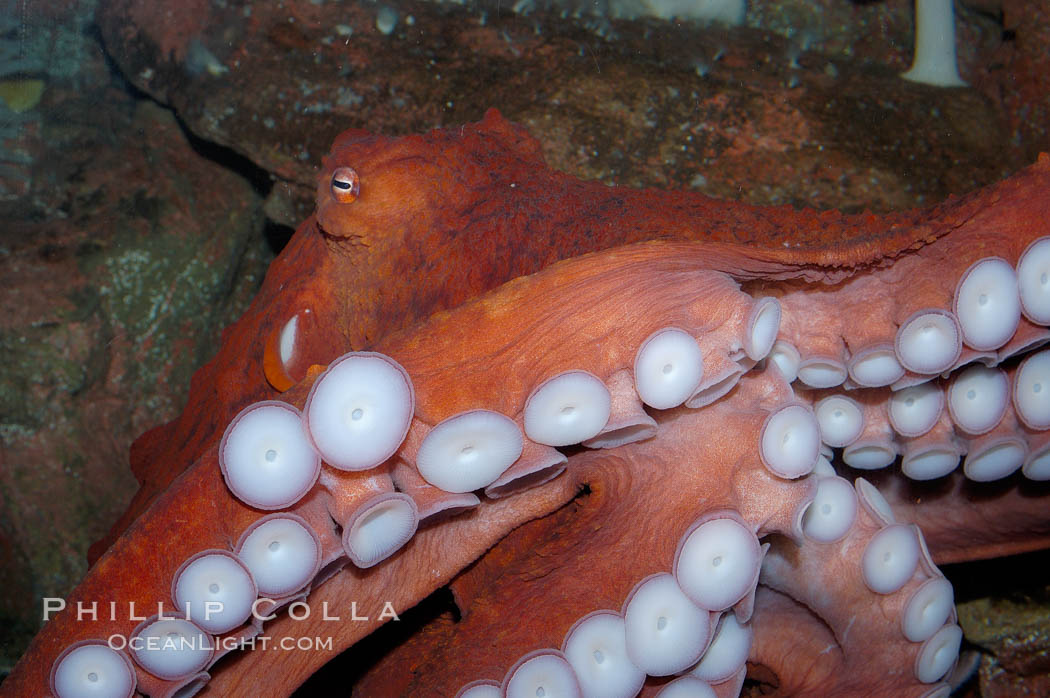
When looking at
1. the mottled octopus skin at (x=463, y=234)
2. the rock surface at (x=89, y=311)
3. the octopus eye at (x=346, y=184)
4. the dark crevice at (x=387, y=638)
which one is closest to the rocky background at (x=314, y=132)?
the rock surface at (x=89, y=311)

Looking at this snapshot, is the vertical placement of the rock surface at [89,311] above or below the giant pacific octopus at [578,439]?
below

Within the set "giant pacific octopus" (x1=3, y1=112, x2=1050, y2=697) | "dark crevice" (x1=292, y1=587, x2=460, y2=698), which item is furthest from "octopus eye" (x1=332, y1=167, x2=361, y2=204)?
"dark crevice" (x1=292, y1=587, x2=460, y2=698)

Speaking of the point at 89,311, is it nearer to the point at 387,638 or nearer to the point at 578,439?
the point at 387,638

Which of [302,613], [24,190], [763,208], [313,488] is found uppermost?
[763,208]

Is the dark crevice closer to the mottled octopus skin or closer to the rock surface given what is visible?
the mottled octopus skin

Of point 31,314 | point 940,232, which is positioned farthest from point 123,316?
point 940,232

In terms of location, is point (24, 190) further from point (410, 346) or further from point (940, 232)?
point (940, 232)

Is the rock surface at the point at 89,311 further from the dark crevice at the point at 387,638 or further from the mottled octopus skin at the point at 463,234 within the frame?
the dark crevice at the point at 387,638
